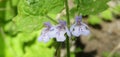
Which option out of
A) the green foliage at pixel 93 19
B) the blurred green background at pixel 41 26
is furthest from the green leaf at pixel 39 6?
the green foliage at pixel 93 19

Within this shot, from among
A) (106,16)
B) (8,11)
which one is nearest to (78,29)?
(8,11)

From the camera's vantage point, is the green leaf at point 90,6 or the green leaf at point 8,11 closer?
the green leaf at point 90,6

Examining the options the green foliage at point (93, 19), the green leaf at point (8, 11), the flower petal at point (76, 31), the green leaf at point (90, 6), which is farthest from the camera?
the green foliage at point (93, 19)

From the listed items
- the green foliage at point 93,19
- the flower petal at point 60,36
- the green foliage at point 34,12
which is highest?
the green foliage at point 34,12

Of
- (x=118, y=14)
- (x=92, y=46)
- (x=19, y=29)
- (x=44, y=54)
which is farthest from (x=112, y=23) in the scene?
(x=19, y=29)

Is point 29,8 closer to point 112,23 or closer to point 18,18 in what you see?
point 18,18

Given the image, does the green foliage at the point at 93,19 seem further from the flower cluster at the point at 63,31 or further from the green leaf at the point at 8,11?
the flower cluster at the point at 63,31

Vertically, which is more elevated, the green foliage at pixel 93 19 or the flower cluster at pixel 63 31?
the flower cluster at pixel 63 31

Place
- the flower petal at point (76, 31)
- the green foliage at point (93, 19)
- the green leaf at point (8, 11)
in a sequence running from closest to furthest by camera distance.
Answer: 1. the flower petal at point (76, 31)
2. the green leaf at point (8, 11)
3. the green foliage at point (93, 19)

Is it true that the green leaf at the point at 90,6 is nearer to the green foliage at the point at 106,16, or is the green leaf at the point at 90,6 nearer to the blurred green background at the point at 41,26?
the blurred green background at the point at 41,26
